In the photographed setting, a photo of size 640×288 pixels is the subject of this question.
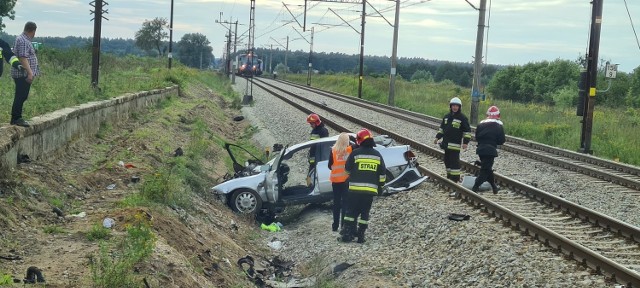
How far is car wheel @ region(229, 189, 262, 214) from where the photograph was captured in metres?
16.0

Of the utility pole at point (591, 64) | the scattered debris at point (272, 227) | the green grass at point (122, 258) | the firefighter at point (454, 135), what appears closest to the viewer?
the green grass at point (122, 258)

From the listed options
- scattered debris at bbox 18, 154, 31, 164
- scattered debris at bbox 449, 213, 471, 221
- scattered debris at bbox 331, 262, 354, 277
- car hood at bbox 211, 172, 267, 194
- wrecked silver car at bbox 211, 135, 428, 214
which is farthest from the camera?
car hood at bbox 211, 172, 267, 194

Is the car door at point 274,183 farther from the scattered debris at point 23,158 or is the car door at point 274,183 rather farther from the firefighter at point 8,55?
the firefighter at point 8,55

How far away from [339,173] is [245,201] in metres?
2.91

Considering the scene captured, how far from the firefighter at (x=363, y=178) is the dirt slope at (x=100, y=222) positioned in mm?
1828

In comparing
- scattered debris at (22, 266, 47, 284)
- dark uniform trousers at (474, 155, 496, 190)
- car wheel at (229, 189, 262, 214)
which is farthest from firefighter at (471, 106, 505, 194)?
scattered debris at (22, 266, 47, 284)

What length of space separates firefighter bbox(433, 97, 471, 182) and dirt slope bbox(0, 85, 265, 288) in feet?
13.9

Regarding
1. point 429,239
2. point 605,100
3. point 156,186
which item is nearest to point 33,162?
point 156,186

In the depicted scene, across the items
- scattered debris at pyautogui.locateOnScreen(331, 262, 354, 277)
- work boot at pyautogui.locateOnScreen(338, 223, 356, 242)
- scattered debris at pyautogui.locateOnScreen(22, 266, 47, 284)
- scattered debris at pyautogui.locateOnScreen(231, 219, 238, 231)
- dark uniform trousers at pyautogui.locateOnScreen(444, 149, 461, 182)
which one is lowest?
scattered debris at pyautogui.locateOnScreen(231, 219, 238, 231)

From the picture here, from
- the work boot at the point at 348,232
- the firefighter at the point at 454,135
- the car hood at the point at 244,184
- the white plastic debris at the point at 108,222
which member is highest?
the firefighter at the point at 454,135

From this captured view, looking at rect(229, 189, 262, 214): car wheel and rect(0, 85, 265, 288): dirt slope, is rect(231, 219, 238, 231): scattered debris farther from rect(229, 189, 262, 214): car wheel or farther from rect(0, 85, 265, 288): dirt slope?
rect(229, 189, 262, 214): car wheel

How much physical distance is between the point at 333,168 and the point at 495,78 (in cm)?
8451

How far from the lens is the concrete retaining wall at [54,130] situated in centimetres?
1173

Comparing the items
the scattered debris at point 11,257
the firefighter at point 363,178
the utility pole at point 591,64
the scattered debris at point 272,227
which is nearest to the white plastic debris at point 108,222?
the scattered debris at point 11,257
